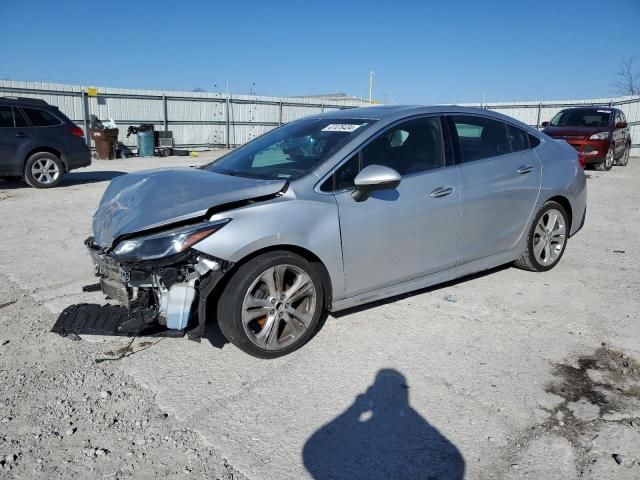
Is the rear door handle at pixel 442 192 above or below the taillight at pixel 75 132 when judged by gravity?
below

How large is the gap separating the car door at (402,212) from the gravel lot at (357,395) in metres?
0.48

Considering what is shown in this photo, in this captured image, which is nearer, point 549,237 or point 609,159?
point 549,237

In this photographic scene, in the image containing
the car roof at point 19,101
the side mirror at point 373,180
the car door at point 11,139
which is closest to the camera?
the side mirror at point 373,180

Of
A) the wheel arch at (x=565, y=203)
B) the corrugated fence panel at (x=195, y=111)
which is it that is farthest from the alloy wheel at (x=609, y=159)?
the corrugated fence panel at (x=195, y=111)

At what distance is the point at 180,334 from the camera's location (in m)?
3.28

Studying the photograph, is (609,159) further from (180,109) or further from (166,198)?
(180,109)

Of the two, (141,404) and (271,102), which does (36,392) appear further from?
(271,102)

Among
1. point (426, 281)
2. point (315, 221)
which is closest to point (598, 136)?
point (426, 281)

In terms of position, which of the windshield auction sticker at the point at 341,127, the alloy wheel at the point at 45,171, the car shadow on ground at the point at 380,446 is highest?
the windshield auction sticker at the point at 341,127

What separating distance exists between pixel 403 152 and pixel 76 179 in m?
10.8

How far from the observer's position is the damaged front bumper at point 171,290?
10.5 feet

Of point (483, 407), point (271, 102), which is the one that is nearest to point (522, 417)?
point (483, 407)

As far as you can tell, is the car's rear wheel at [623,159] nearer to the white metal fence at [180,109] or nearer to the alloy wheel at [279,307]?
the white metal fence at [180,109]

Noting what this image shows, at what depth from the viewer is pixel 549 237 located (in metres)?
5.31
